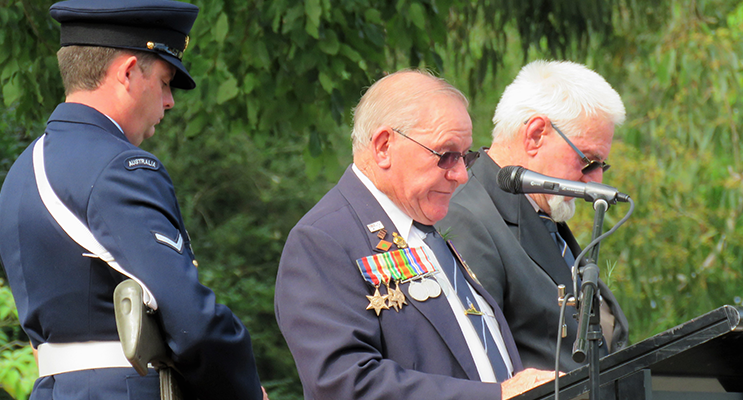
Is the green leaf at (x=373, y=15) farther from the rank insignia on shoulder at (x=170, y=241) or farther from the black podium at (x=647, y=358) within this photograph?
the black podium at (x=647, y=358)

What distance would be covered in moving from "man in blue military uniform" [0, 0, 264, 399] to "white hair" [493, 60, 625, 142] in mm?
1435

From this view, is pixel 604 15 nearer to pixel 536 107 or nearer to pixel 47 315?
pixel 536 107

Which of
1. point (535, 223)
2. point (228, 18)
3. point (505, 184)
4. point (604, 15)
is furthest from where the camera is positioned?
point (604, 15)

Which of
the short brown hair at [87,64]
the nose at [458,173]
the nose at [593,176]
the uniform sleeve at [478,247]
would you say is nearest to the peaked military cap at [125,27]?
the short brown hair at [87,64]

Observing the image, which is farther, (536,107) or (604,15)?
(604,15)

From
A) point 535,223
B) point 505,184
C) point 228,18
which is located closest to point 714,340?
point 505,184

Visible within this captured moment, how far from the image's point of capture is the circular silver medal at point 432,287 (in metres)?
2.41

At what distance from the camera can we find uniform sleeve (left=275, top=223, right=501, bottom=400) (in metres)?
2.17

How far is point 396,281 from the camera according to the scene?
93.8 inches

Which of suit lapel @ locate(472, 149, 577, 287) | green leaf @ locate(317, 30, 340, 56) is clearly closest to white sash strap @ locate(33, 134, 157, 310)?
suit lapel @ locate(472, 149, 577, 287)

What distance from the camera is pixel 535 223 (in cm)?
309

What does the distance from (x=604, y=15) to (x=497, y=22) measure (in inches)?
30.0

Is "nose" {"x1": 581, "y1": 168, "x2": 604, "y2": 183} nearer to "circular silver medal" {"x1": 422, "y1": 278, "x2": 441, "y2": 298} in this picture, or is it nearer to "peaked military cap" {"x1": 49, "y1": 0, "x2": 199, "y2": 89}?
"circular silver medal" {"x1": 422, "y1": 278, "x2": 441, "y2": 298}

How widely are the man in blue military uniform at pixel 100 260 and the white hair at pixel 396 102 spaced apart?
2.05ft
